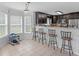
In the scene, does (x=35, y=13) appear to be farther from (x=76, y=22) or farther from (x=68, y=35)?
(x=68, y=35)

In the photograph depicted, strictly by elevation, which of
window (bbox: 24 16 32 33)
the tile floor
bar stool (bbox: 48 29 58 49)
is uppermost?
window (bbox: 24 16 32 33)

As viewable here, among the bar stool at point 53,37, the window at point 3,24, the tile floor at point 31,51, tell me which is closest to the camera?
the tile floor at point 31,51

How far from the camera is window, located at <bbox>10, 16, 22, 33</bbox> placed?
8748 millimetres

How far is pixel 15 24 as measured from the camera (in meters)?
9.19

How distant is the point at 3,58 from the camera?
1.71 m

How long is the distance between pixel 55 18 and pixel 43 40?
4747 millimetres

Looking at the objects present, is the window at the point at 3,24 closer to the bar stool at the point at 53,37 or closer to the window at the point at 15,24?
the window at the point at 15,24

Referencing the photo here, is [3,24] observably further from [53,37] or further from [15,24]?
[53,37]

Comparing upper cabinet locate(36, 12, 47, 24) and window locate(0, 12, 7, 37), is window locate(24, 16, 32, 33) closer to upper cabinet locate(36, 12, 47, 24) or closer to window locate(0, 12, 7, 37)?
upper cabinet locate(36, 12, 47, 24)

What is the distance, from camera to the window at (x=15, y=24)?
28.7ft

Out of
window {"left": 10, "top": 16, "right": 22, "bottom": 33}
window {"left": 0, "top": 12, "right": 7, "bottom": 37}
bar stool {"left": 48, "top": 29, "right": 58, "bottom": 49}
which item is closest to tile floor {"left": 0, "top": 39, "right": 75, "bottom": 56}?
bar stool {"left": 48, "top": 29, "right": 58, "bottom": 49}

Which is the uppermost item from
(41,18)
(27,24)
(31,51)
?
(41,18)

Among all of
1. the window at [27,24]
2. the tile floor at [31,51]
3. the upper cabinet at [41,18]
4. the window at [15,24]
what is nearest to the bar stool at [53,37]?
the tile floor at [31,51]

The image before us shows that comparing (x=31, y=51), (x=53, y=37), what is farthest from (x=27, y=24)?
(x=31, y=51)
